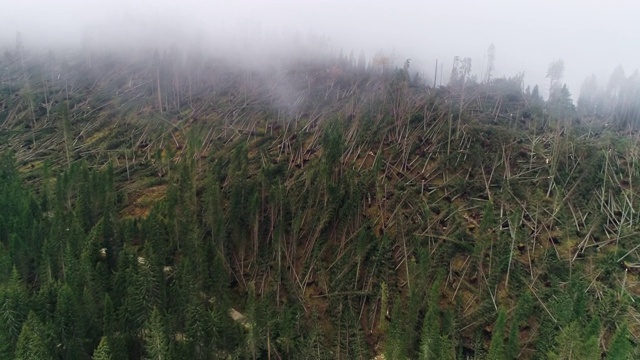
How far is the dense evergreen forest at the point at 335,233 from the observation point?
5088 cm

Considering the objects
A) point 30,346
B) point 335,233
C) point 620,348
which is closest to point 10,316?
point 30,346

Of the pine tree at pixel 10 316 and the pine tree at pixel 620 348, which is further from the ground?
the pine tree at pixel 620 348

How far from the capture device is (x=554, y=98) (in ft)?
378

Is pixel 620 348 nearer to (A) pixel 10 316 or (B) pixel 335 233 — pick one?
(B) pixel 335 233

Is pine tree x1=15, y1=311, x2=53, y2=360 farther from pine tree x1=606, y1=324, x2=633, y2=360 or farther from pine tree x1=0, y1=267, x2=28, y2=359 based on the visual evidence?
pine tree x1=606, y1=324, x2=633, y2=360

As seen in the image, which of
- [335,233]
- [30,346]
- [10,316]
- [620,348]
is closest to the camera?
[30,346]

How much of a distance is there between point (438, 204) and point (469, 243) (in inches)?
438

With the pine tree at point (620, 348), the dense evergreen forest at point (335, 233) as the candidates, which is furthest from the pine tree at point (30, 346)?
the pine tree at point (620, 348)

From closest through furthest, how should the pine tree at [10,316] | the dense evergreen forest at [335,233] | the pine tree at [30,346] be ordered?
1. the pine tree at [30,346]
2. the pine tree at [10,316]
3. the dense evergreen forest at [335,233]

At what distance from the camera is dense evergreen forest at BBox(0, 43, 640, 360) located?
5088 centimetres

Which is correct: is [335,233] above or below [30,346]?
below

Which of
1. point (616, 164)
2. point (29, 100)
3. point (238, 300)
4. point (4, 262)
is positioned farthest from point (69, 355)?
→ point (29, 100)

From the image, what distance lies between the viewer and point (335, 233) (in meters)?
74.7

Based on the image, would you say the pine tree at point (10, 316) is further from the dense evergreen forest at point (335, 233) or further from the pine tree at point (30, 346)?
the pine tree at point (30, 346)
